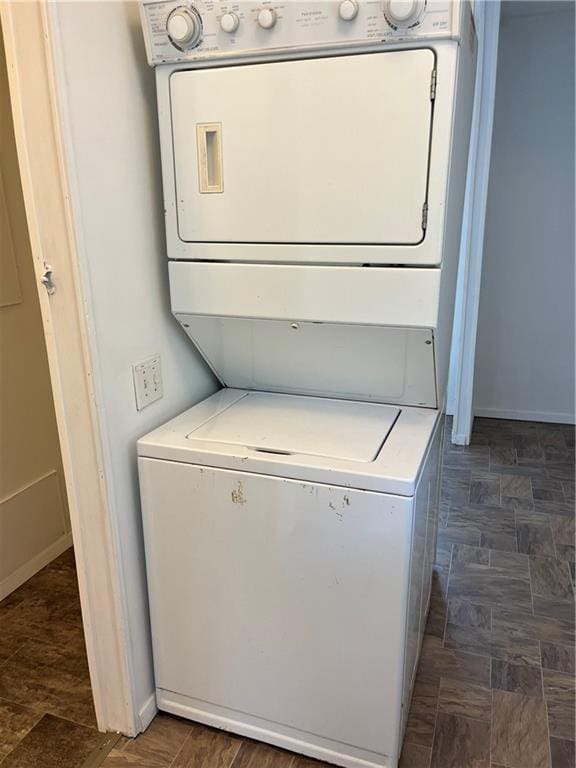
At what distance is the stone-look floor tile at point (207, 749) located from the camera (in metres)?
1.46

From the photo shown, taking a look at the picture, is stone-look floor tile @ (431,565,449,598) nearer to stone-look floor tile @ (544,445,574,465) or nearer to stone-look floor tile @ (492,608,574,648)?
stone-look floor tile @ (492,608,574,648)

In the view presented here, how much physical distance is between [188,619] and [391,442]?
2.31 feet

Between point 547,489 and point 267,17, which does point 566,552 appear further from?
point 267,17

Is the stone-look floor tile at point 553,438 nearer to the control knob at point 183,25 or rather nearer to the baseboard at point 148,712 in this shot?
the baseboard at point 148,712

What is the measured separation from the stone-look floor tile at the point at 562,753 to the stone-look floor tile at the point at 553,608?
1.69 feet

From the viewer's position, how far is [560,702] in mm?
1635

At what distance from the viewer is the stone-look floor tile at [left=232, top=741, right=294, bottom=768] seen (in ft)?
4.76

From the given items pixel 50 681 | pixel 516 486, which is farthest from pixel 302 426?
pixel 516 486

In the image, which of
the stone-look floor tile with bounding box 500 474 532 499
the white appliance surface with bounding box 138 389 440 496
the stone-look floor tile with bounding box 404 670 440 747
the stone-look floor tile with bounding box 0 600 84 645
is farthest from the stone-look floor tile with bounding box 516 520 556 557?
the stone-look floor tile with bounding box 0 600 84 645

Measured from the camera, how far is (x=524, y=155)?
3.40 meters

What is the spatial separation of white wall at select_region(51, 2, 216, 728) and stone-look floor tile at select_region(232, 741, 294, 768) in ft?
0.98

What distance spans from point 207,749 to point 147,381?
99cm

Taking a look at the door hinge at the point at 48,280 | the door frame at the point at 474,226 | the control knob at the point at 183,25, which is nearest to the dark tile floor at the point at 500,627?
the door frame at the point at 474,226

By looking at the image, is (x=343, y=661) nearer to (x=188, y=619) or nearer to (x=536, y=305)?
(x=188, y=619)
